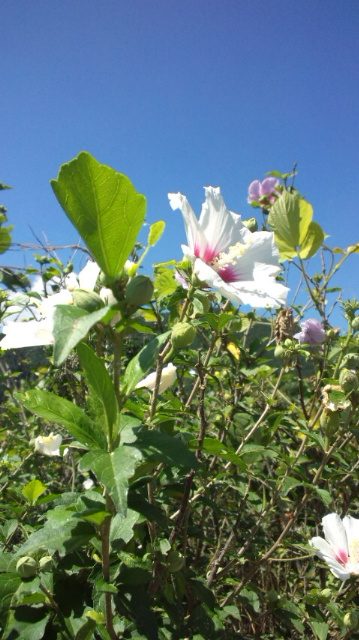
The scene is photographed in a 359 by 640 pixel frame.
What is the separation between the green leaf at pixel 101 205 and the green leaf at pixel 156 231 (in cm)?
13

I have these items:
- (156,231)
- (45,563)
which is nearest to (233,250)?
Answer: (156,231)

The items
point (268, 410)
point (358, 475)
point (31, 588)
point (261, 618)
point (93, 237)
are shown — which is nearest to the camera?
point (93, 237)

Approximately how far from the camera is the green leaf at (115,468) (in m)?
0.57

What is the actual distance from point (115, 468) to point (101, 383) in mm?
116

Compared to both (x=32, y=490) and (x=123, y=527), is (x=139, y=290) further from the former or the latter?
(x=32, y=490)

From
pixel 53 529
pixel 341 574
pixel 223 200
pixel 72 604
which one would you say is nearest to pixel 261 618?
pixel 341 574

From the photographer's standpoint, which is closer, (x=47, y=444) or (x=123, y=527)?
(x=123, y=527)

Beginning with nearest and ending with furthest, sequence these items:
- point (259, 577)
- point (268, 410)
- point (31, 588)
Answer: point (31, 588), point (268, 410), point (259, 577)

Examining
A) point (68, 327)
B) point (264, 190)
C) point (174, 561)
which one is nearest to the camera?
point (68, 327)

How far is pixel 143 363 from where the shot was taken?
728 mm

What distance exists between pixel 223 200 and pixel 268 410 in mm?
707

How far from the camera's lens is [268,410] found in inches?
56.7

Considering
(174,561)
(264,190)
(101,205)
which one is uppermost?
(264,190)

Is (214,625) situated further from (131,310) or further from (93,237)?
(93,237)
